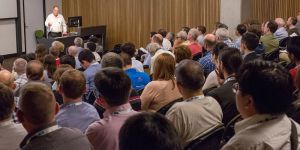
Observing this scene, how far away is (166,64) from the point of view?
14.7 feet

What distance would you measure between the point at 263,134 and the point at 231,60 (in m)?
2.48

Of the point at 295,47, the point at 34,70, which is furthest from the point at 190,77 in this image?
the point at 34,70

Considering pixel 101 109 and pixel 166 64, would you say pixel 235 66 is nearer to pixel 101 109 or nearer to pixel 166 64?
pixel 166 64

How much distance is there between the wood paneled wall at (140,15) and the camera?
12469 mm

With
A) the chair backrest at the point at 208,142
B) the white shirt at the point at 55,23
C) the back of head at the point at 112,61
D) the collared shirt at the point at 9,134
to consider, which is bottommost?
the chair backrest at the point at 208,142

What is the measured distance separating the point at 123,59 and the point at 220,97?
1.99 m

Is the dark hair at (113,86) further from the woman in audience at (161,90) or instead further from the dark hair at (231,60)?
the dark hair at (231,60)

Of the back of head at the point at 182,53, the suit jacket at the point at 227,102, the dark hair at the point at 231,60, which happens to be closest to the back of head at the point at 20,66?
the back of head at the point at 182,53

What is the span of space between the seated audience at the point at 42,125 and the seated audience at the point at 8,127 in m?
0.40

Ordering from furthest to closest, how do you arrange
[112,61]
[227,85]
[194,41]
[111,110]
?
[194,41], [112,61], [227,85], [111,110]

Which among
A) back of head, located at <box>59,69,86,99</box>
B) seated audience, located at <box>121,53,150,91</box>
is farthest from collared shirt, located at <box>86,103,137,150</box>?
seated audience, located at <box>121,53,150,91</box>

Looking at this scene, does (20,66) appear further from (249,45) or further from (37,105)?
(37,105)

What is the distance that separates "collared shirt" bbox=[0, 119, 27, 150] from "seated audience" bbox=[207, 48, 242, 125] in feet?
5.54

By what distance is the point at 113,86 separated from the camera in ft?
10.5
